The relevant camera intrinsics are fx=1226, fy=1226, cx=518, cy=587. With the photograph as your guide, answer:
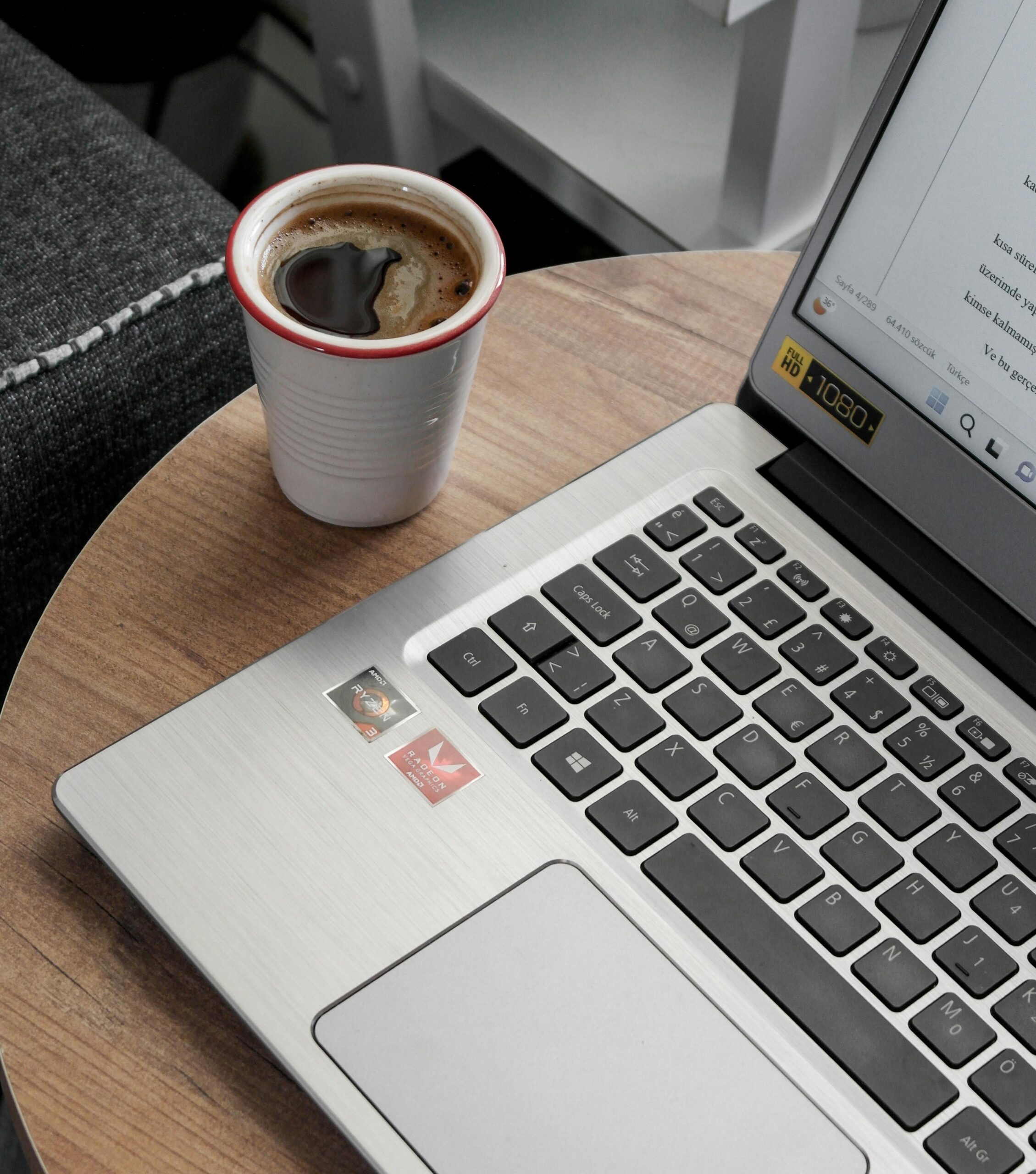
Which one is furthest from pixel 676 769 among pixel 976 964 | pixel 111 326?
pixel 111 326

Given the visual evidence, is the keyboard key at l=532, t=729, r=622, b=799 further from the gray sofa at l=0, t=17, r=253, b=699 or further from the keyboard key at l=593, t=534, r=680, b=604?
the gray sofa at l=0, t=17, r=253, b=699

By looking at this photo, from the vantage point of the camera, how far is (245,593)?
1.64 ft

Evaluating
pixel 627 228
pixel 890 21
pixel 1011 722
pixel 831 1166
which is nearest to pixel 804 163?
pixel 627 228

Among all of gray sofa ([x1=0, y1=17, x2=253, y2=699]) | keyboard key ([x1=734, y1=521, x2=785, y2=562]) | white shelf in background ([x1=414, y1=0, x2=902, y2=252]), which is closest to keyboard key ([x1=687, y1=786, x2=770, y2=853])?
keyboard key ([x1=734, y1=521, x2=785, y2=562])

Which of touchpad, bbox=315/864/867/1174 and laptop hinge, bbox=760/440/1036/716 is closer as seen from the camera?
touchpad, bbox=315/864/867/1174

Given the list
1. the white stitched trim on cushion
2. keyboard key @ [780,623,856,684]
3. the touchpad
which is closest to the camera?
the touchpad

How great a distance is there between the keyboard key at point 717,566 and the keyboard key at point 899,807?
95 millimetres

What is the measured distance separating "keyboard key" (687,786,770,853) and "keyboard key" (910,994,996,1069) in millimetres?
77

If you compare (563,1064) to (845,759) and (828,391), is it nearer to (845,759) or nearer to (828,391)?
(845,759)

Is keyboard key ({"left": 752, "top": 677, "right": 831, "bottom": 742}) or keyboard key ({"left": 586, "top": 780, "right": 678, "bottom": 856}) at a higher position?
keyboard key ({"left": 752, "top": 677, "right": 831, "bottom": 742})

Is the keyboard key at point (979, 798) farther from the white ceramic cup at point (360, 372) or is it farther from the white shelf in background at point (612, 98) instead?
the white shelf in background at point (612, 98)

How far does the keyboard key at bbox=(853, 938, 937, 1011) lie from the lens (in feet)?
1.29

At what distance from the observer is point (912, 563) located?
19.6 inches

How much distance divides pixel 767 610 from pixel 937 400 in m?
0.10
